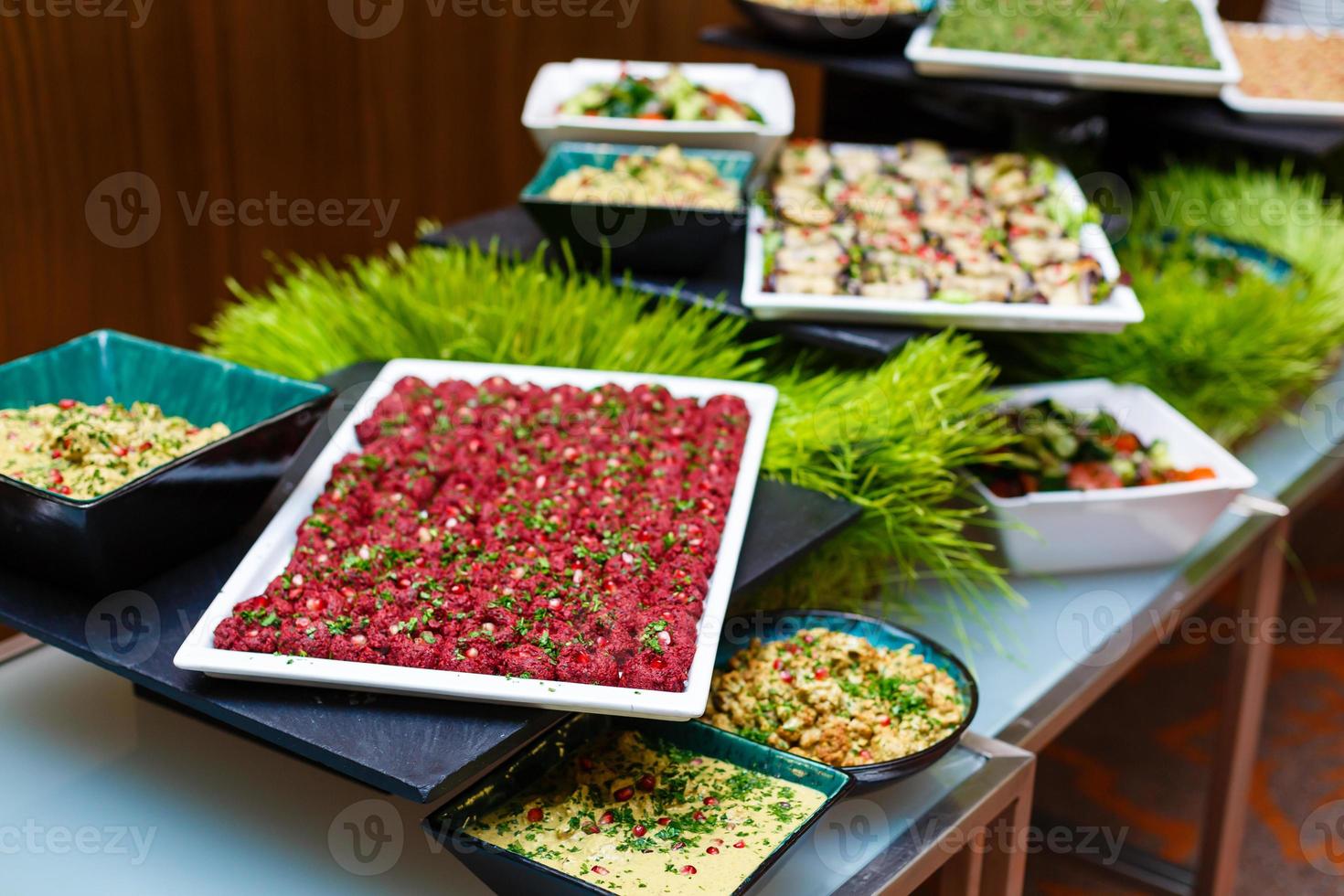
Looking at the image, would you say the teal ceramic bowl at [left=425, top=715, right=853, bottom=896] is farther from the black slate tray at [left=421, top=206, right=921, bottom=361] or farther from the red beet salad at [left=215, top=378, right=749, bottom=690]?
the black slate tray at [left=421, top=206, right=921, bottom=361]

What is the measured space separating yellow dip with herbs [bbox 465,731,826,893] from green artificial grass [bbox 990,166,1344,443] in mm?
935

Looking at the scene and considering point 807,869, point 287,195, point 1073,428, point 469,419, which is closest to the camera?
point 807,869

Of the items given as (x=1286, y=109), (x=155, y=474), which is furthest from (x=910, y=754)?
(x=1286, y=109)

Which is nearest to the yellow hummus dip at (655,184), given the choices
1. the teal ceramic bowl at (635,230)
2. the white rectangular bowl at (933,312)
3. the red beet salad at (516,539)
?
the teal ceramic bowl at (635,230)

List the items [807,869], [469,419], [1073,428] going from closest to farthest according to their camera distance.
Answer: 1. [807,869]
2. [469,419]
3. [1073,428]

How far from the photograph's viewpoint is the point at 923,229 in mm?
1674

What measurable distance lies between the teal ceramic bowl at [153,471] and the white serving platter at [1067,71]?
1.02 metres

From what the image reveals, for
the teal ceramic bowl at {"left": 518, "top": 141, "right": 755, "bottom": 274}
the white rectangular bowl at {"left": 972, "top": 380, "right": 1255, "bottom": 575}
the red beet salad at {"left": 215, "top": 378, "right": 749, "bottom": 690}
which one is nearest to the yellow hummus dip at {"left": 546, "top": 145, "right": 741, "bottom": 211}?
the teal ceramic bowl at {"left": 518, "top": 141, "right": 755, "bottom": 274}

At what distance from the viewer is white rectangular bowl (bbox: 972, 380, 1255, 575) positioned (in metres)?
1.42

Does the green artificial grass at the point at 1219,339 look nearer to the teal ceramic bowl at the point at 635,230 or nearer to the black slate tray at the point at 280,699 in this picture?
the teal ceramic bowl at the point at 635,230

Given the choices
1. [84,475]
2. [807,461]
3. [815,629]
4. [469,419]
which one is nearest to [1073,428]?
[807,461]

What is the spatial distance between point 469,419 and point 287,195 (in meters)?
1.14

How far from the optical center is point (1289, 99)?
1992 mm

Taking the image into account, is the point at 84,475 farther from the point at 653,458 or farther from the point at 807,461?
the point at 807,461
